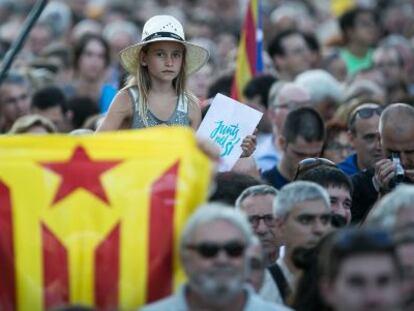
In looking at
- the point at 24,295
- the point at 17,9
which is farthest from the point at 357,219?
the point at 17,9

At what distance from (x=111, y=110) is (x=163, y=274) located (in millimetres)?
2781

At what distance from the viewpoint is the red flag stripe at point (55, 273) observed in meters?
8.39

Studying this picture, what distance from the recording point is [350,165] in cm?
1286

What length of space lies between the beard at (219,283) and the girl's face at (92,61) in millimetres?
9916

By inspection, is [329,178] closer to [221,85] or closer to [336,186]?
[336,186]


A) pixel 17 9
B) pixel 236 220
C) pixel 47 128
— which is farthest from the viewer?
pixel 17 9

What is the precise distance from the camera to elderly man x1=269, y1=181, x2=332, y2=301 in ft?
30.6

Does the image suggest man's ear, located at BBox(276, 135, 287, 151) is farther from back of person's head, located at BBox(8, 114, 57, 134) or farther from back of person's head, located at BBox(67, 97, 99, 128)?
back of person's head, located at BBox(67, 97, 99, 128)

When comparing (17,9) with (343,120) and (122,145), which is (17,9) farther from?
(122,145)

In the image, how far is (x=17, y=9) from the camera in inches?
1011

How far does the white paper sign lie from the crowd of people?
0.09 m

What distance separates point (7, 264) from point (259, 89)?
7200 mm

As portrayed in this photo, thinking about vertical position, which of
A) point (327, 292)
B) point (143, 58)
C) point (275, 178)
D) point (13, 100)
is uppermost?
point (143, 58)

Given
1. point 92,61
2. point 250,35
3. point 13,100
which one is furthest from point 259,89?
point 92,61
